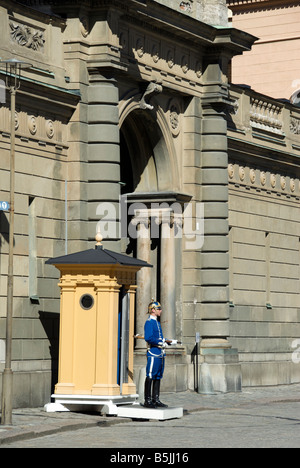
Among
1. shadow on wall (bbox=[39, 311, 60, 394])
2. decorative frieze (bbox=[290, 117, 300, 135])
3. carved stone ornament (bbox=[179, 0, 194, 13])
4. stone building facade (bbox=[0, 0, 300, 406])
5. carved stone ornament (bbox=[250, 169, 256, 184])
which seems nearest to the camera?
stone building facade (bbox=[0, 0, 300, 406])

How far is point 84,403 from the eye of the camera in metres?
22.1

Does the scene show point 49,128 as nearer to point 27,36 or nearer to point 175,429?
point 27,36

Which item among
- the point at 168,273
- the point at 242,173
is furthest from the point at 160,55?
the point at 242,173

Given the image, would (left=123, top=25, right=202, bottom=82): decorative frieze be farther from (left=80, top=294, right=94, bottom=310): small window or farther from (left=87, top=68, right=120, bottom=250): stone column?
(left=80, top=294, right=94, bottom=310): small window

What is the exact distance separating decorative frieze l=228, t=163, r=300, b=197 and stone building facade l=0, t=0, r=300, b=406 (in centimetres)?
6

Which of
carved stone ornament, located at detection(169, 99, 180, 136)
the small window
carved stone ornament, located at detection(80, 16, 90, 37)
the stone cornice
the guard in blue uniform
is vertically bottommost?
the guard in blue uniform

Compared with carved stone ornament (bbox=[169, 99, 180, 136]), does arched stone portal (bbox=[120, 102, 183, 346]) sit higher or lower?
lower

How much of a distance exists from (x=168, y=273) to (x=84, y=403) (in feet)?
25.2

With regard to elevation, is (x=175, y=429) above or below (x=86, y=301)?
below

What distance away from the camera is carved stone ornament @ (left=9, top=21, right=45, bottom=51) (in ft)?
80.2

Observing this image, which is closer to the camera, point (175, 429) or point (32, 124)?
point (175, 429)

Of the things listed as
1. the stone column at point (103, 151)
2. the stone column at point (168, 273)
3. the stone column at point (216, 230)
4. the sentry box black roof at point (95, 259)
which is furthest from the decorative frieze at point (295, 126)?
the sentry box black roof at point (95, 259)

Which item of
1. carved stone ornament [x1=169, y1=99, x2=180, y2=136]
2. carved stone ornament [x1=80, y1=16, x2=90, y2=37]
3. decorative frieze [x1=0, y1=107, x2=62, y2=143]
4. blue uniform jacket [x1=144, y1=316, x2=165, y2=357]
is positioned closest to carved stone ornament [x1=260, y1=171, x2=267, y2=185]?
carved stone ornament [x1=169, y1=99, x2=180, y2=136]

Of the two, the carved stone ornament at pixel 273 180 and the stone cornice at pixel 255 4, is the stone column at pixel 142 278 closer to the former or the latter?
the carved stone ornament at pixel 273 180
